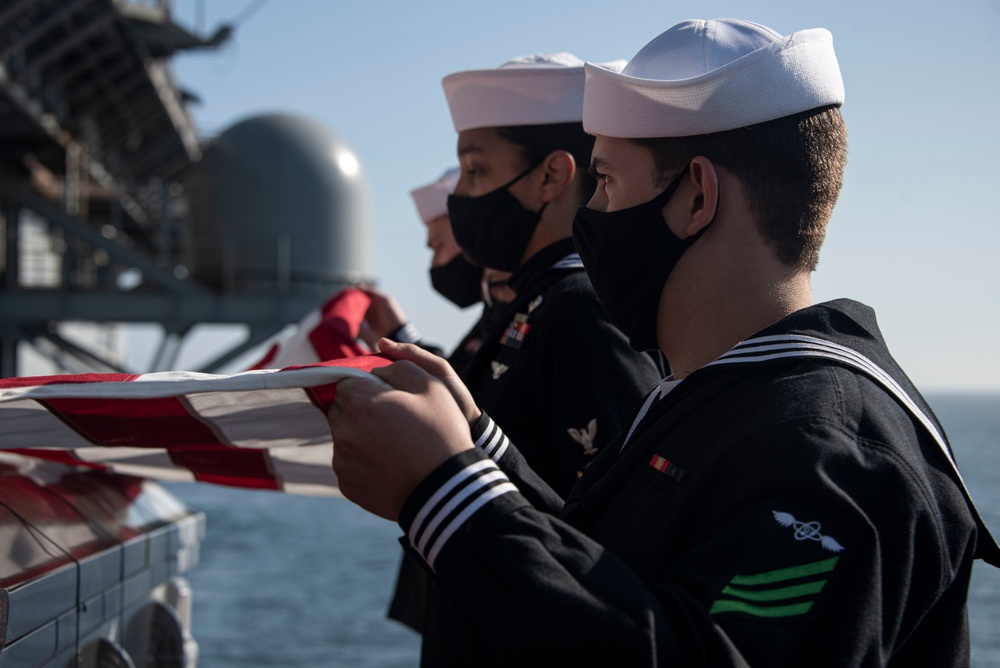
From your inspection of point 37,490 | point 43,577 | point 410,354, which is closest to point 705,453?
point 410,354

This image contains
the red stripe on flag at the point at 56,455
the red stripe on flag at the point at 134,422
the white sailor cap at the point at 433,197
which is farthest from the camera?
the white sailor cap at the point at 433,197

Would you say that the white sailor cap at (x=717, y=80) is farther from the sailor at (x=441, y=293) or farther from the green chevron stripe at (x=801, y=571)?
the sailor at (x=441, y=293)

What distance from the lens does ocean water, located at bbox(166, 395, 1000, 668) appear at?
79.2 ft

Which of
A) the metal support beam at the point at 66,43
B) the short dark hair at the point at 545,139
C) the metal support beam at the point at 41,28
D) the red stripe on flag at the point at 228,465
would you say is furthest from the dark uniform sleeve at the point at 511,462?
the metal support beam at the point at 66,43

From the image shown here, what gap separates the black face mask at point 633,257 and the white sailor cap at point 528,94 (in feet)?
3.31

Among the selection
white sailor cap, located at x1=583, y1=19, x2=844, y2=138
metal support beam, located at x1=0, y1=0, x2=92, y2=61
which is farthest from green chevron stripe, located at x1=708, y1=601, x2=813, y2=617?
metal support beam, located at x1=0, y1=0, x2=92, y2=61

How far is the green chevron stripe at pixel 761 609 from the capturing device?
3.35 ft

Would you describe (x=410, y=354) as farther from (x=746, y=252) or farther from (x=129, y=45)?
(x=129, y=45)

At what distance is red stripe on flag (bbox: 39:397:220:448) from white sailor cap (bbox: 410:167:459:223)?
2202 mm

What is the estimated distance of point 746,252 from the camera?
1.36 meters

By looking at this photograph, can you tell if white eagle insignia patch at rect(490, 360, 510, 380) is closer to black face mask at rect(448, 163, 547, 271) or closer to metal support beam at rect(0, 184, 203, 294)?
black face mask at rect(448, 163, 547, 271)

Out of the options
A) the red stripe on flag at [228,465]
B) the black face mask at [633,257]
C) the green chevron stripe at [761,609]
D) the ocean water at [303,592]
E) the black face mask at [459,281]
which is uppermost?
the black face mask at [633,257]

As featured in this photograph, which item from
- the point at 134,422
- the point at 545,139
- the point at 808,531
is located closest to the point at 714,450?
the point at 808,531

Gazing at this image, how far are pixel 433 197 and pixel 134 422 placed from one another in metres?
2.47
